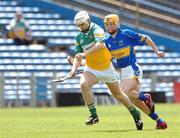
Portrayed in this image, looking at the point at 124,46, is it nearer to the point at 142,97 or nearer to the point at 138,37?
the point at 138,37

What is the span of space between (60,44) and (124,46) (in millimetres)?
21263

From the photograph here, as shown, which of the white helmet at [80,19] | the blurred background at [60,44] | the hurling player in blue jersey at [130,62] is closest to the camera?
the hurling player in blue jersey at [130,62]

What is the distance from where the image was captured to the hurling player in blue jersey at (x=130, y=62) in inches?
512

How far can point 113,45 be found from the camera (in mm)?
13234

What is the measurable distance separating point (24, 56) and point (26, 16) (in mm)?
2830

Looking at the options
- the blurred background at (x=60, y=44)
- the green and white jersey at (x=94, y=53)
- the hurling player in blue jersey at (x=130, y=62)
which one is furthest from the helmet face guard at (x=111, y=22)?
the blurred background at (x=60, y=44)

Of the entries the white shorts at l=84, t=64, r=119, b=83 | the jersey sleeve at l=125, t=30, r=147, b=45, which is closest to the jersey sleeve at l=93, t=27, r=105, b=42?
the jersey sleeve at l=125, t=30, r=147, b=45

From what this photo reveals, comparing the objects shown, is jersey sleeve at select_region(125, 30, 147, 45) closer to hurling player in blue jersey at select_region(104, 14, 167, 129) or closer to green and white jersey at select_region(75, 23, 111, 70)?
hurling player in blue jersey at select_region(104, 14, 167, 129)

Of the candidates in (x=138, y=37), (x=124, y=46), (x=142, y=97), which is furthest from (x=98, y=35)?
(x=142, y=97)

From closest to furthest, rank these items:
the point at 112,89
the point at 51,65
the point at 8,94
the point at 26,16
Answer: the point at 112,89 → the point at 8,94 → the point at 51,65 → the point at 26,16

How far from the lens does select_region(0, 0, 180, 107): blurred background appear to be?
1199 inches

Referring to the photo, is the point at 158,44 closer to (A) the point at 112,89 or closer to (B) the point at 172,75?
(B) the point at 172,75

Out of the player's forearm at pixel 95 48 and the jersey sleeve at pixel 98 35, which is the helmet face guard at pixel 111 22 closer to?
the jersey sleeve at pixel 98 35

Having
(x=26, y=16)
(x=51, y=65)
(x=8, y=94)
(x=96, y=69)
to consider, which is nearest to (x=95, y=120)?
(x=96, y=69)
